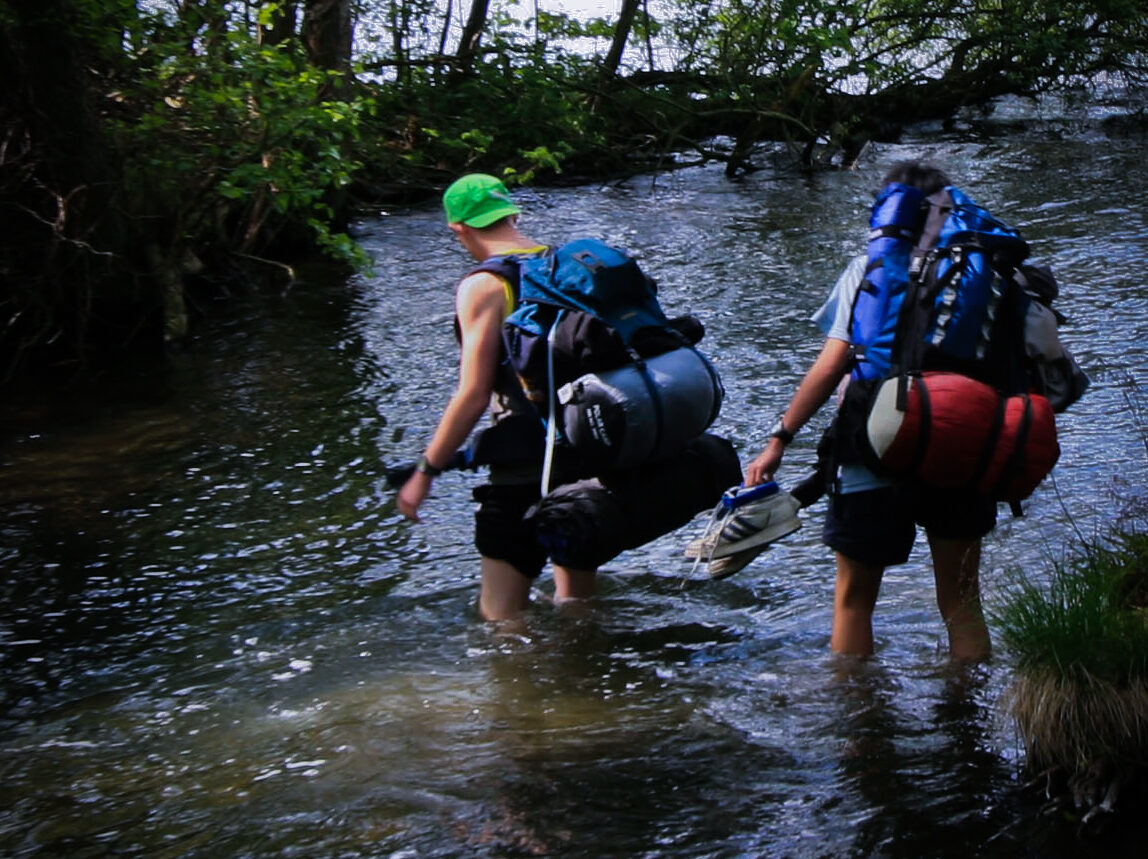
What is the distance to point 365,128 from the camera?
13328 millimetres

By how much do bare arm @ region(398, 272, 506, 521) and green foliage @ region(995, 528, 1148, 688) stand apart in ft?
5.90

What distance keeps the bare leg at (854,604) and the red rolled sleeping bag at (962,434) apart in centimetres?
47

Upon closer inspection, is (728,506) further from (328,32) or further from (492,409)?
(328,32)

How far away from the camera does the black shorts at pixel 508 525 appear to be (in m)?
4.85

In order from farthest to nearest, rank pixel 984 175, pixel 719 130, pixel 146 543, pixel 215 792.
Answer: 1. pixel 719 130
2. pixel 984 175
3. pixel 146 543
4. pixel 215 792

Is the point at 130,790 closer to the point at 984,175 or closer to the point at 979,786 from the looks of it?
the point at 979,786

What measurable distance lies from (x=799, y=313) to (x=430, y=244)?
15.4 ft

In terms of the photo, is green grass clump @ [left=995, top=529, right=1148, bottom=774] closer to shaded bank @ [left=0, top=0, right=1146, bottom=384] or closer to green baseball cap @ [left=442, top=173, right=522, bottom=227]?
green baseball cap @ [left=442, top=173, right=522, bottom=227]

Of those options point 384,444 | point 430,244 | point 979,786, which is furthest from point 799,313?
point 979,786

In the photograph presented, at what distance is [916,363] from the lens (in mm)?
3979

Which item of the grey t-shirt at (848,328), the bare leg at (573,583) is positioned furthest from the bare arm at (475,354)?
the grey t-shirt at (848,328)

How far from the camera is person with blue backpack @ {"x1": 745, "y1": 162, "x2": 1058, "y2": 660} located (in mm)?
3953

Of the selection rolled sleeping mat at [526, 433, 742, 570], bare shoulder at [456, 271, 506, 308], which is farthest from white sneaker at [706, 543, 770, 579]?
bare shoulder at [456, 271, 506, 308]

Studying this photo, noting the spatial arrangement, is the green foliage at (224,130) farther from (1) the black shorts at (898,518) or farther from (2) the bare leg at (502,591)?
(1) the black shorts at (898,518)
